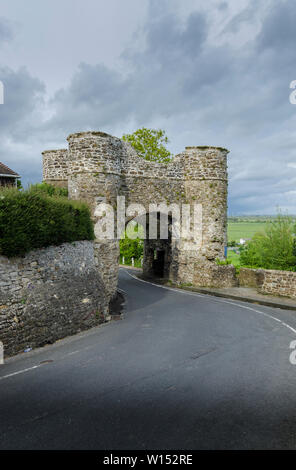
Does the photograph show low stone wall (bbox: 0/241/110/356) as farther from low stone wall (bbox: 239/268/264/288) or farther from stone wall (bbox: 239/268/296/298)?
low stone wall (bbox: 239/268/264/288)

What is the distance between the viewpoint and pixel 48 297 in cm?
1097

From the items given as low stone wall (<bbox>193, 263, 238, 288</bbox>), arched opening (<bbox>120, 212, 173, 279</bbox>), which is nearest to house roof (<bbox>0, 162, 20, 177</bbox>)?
arched opening (<bbox>120, 212, 173, 279</bbox>)

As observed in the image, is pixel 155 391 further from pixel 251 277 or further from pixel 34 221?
pixel 251 277

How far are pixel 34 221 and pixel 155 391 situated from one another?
6864 millimetres

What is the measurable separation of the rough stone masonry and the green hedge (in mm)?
3241

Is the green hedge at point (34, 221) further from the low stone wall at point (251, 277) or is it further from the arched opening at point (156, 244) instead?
the low stone wall at point (251, 277)

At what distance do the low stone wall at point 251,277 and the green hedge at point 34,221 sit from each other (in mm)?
12398

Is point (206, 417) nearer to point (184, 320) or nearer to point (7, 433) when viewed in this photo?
point (7, 433)

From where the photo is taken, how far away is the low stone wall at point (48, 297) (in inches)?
372

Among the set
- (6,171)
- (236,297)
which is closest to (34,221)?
(236,297)

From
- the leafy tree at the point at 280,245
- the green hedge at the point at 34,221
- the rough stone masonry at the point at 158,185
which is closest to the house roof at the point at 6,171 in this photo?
the rough stone masonry at the point at 158,185

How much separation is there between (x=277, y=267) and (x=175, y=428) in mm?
18977

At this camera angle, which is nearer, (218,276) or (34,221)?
(34,221)

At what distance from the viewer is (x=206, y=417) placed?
5473 mm
